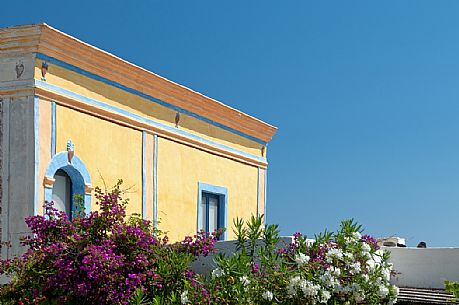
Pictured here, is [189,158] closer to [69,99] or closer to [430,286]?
[69,99]

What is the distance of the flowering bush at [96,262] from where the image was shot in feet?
35.1

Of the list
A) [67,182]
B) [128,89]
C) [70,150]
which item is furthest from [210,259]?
[128,89]

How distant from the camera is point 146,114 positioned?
1573 cm

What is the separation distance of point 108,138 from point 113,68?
1.33 metres

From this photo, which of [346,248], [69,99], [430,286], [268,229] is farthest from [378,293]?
[69,99]

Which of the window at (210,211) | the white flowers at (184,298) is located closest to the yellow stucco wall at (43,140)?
the white flowers at (184,298)

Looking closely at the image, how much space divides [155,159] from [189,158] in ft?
4.79

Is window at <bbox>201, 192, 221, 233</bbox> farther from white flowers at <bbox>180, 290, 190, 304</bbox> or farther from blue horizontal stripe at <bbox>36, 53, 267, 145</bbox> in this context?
white flowers at <bbox>180, 290, 190, 304</bbox>

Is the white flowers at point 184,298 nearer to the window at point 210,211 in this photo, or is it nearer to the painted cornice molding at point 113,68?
the painted cornice molding at point 113,68

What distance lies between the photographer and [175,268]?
438 inches

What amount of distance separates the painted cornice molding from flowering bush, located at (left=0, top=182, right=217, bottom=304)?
284 cm

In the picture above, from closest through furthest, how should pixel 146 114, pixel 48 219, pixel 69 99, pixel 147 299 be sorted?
1. pixel 147 299
2. pixel 48 219
3. pixel 69 99
4. pixel 146 114

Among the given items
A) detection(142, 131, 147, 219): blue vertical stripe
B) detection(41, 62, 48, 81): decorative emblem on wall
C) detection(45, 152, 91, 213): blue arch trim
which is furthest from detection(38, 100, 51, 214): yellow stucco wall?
detection(142, 131, 147, 219): blue vertical stripe

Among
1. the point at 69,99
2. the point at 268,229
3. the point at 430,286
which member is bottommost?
the point at 430,286
